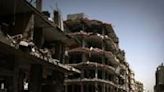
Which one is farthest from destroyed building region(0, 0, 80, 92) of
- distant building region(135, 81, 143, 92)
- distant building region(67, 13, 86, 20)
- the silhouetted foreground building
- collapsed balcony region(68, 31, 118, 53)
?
distant building region(135, 81, 143, 92)

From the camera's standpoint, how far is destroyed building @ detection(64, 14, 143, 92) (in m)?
58.4

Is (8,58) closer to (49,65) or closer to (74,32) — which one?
(49,65)

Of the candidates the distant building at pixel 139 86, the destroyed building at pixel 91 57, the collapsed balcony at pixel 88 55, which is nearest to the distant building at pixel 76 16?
the destroyed building at pixel 91 57

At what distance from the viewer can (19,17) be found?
81.9ft

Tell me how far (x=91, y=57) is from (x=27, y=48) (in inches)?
1622

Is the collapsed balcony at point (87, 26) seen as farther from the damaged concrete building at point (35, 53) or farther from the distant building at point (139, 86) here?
the distant building at point (139, 86)

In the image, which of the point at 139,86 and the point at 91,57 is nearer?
the point at 91,57

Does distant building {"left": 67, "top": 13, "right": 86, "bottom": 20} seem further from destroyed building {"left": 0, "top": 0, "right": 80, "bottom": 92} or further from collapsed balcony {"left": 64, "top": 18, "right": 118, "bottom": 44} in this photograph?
destroyed building {"left": 0, "top": 0, "right": 80, "bottom": 92}

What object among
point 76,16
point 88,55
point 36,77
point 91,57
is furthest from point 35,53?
point 76,16

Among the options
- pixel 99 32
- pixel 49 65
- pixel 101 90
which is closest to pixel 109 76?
pixel 101 90

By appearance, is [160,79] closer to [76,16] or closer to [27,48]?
[27,48]

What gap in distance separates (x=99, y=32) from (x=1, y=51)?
150 feet

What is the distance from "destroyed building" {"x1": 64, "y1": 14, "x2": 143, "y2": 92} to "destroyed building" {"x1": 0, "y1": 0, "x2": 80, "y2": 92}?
2429cm

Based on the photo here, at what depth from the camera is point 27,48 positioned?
68.3 feet
